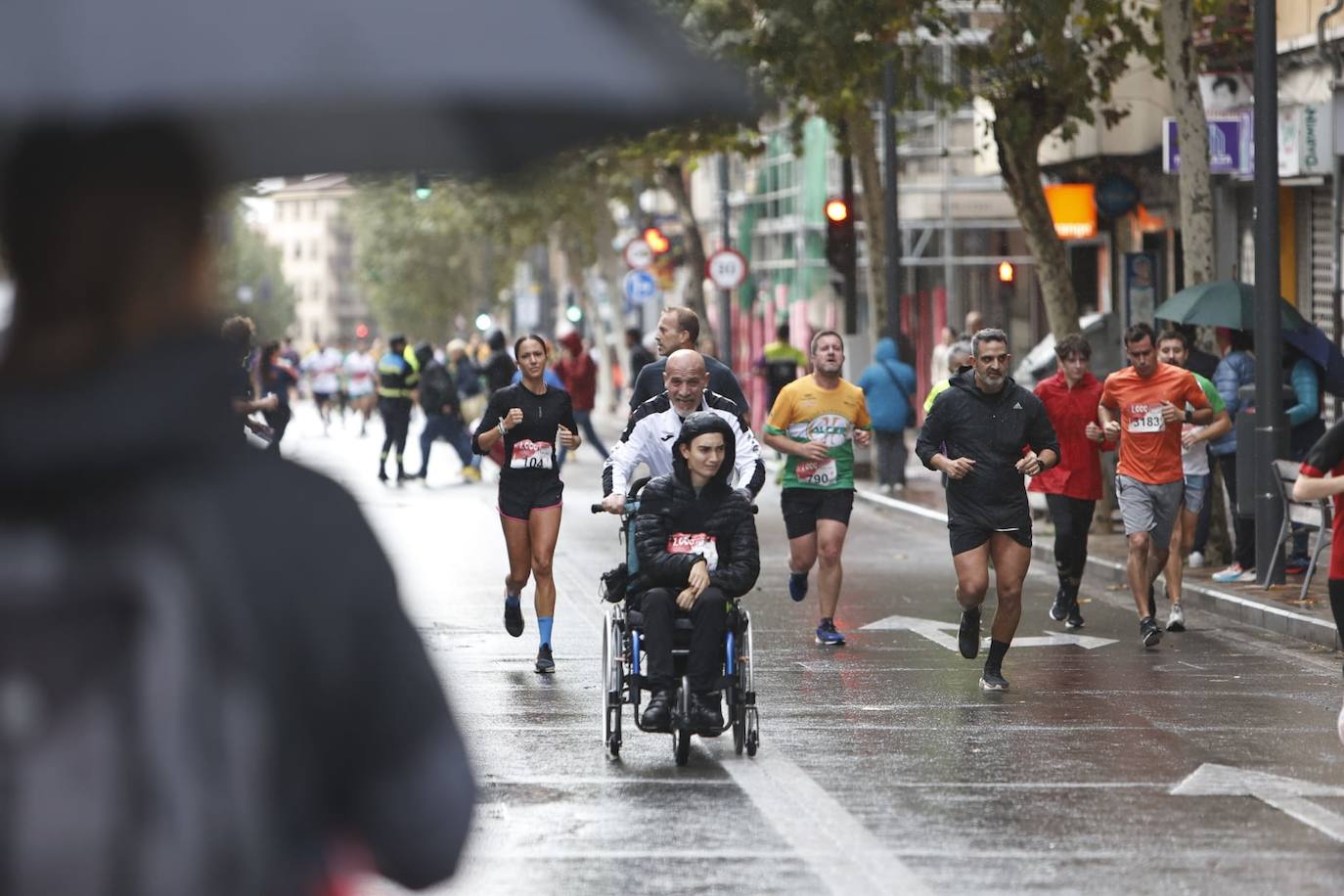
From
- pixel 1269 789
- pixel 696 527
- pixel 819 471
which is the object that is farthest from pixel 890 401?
pixel 1269 789

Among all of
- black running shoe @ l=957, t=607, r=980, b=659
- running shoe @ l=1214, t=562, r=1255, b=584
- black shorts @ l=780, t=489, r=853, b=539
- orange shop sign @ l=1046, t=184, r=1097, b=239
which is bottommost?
running shoe @ l=1214, t=562, r=1255, b=584

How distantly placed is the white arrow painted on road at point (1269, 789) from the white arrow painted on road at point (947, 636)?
4.46 meters

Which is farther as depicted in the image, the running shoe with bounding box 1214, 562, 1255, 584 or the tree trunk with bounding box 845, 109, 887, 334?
the tree trunk with bounding box 845, 109, 887, 334

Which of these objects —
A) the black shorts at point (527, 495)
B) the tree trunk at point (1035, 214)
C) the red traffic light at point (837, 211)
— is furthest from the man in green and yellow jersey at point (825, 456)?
the red traffic light at point (837, 211)

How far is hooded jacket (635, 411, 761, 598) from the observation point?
9.88 m

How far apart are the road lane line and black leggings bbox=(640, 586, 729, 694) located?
15.1 inches

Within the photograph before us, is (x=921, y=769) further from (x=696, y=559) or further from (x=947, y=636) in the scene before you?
(x=947, y=636)

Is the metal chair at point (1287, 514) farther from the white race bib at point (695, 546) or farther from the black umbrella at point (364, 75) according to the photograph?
the black umbrella at point (364, 75)

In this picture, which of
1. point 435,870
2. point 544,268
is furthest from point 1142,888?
point 544,268

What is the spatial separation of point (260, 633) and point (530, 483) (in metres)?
10.8

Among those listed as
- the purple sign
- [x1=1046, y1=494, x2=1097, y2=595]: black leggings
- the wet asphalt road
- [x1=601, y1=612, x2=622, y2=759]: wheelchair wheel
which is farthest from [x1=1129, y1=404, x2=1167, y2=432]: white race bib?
the purple sign

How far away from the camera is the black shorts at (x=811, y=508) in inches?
557

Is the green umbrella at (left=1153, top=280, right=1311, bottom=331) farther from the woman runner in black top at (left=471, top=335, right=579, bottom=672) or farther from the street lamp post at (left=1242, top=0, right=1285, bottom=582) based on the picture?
the woman runner in black top at (left=471, top=335, right=579, bottom=672)

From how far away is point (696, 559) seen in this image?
987cm
